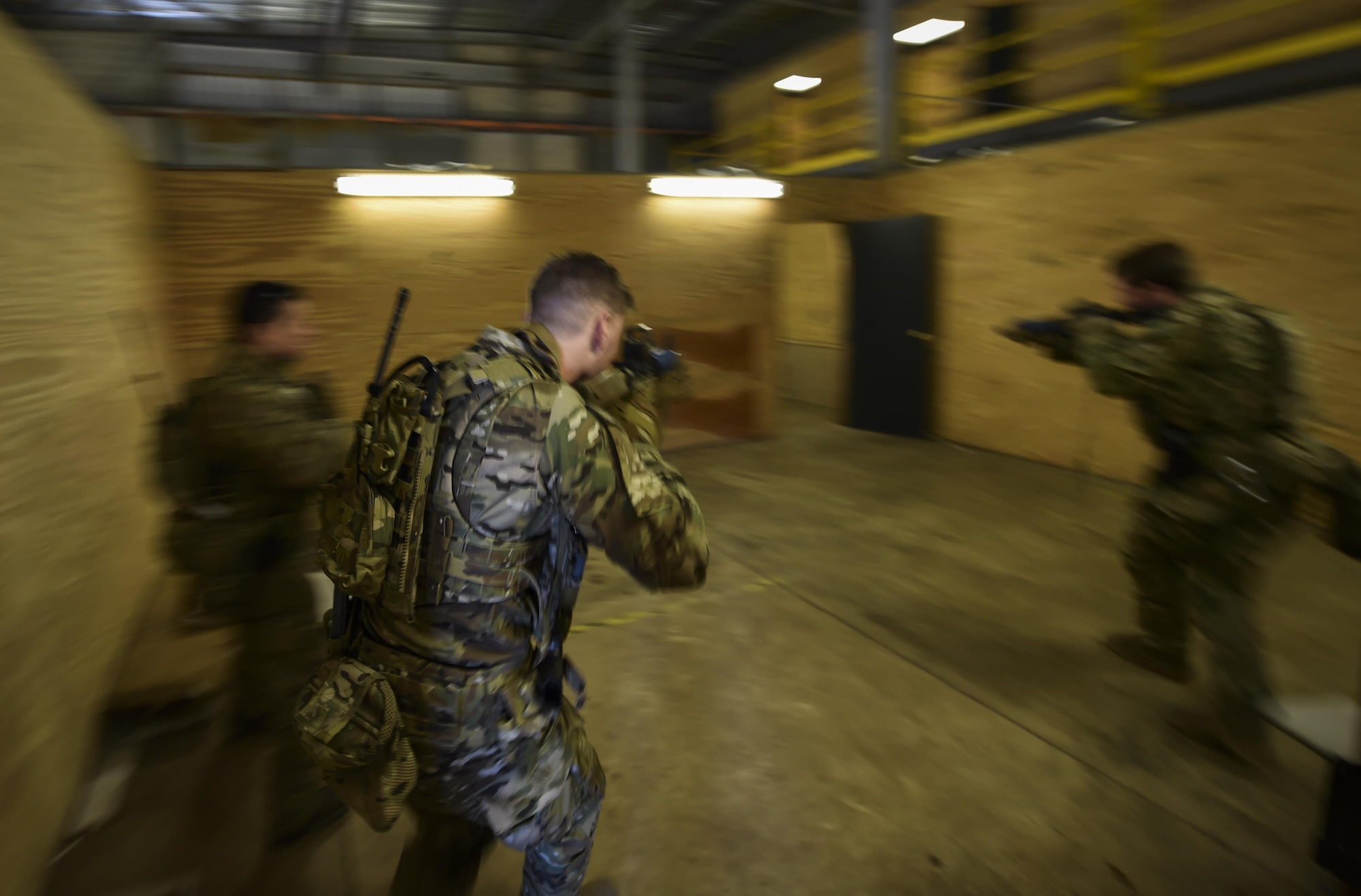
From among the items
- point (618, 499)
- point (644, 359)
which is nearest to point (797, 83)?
point (644, 359)

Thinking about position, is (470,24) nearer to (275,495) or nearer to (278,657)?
(275,495)

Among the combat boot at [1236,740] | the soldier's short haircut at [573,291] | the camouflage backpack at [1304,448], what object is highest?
the soldier's short haircut at [573,291]

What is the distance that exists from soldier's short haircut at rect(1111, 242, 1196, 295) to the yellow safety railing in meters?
3.60

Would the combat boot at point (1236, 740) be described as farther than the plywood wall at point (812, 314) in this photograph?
No

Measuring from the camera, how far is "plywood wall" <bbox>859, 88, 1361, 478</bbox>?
421 centimetres

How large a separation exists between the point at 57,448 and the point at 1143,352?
3.42 meters

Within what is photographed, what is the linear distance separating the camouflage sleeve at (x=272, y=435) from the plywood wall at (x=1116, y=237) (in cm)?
507

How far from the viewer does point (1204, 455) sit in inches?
95.9

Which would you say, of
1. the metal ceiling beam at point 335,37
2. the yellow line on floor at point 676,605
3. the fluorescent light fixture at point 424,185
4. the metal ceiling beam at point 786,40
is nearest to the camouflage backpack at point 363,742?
the yellow line on floor at point 676,605

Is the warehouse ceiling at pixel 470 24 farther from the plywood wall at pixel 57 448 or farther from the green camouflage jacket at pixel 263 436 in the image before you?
the green camouflage jacket at pixel 263 436

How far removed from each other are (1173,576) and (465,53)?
1191 cm

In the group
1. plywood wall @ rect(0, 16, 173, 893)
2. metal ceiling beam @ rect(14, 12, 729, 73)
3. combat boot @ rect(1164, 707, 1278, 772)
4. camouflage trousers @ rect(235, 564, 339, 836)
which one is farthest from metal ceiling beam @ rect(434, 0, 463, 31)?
combat boot @ rect(1164, 707, 1278, 772)

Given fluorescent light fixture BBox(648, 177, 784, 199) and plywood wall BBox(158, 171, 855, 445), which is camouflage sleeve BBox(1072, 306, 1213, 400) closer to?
plywood wall BBox(158, 171, 855, 445)

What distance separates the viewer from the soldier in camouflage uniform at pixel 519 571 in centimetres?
127
